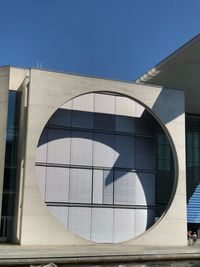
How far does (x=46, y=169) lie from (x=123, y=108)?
19.2 feet

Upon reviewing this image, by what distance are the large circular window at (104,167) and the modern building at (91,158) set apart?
0.05m

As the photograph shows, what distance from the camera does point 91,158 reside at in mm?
27406

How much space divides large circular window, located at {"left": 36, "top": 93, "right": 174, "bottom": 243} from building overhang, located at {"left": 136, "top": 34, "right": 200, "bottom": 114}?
2.79m

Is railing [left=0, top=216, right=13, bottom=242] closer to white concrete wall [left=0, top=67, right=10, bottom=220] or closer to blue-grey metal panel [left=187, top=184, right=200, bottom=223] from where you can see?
white concrete wall [left=0, top=67, right=10, bottom=220]

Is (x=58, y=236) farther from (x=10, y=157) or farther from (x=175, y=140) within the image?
(x=175, y=140)

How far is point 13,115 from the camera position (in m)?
27.4

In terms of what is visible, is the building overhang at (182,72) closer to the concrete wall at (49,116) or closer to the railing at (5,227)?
the concrete wall at (49,116)

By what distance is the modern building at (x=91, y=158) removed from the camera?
2583 cm

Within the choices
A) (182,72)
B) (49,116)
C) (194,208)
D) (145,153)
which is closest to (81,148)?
(49,116)

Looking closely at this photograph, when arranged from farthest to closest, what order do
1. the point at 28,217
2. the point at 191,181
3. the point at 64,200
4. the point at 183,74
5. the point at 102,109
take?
1. the point at 191,181
2. the point at 183,74
3. the point at 102,109
4. the point at 64,200
5. the point at 28,217

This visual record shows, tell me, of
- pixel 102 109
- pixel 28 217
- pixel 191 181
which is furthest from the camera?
pixel 191 181

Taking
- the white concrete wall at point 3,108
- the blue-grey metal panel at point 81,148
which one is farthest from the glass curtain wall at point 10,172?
the blue-grey metal panel at point 81,148

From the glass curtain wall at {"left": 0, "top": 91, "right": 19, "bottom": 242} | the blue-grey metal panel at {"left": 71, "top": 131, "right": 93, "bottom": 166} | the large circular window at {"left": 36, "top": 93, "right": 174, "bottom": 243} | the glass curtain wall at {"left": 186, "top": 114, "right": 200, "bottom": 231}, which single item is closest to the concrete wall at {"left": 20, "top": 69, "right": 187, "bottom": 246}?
the large circular window at {"left": 36, "top": 93, "right": 174, "bottom": 243}

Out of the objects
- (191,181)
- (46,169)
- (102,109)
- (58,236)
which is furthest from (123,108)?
(191,181)
